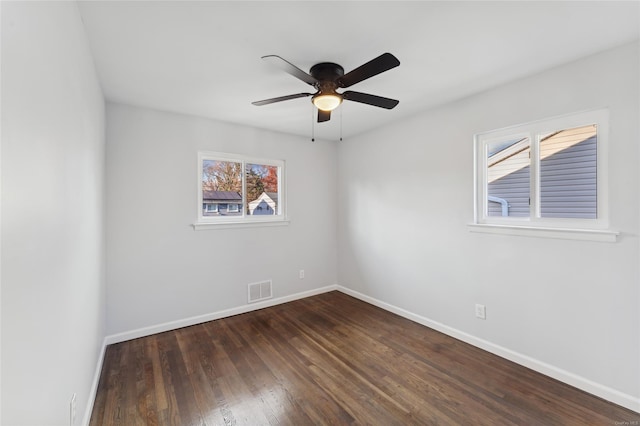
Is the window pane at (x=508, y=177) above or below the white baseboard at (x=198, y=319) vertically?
above

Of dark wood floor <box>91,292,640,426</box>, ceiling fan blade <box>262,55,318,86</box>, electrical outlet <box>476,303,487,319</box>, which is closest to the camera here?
ceiling fan blade <box>262,55,318,86</box>

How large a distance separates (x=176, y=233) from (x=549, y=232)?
3.65 metres

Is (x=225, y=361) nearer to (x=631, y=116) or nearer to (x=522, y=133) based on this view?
(x=522, y=133)

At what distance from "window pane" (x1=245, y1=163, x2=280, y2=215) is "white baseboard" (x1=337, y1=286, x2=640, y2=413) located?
227 cm

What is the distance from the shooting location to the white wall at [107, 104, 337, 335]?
2854 millimetres

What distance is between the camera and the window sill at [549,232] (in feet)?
6.50

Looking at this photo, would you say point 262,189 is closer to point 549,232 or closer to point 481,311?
point 481,311

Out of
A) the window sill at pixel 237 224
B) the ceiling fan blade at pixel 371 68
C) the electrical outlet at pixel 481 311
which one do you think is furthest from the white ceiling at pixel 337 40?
the electrical outlet at pixel 481 311

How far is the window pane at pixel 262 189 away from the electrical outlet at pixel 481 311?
8.96 ft

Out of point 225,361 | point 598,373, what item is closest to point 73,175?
point 225,361

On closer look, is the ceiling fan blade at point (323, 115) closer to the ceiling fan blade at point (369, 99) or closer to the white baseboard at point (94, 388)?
the ceiling fan blade at point (369, 99)

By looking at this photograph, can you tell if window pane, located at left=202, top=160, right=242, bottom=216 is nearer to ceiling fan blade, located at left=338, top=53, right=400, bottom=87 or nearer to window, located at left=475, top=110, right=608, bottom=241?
ceiling fan blade, located at left=338, top=53, right=400, bottom=87

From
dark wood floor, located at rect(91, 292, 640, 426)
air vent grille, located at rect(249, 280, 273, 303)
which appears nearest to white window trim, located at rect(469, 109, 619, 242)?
dark wood floor, located at rect(91, 292, 640, 426)

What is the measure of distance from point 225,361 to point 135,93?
264cm
